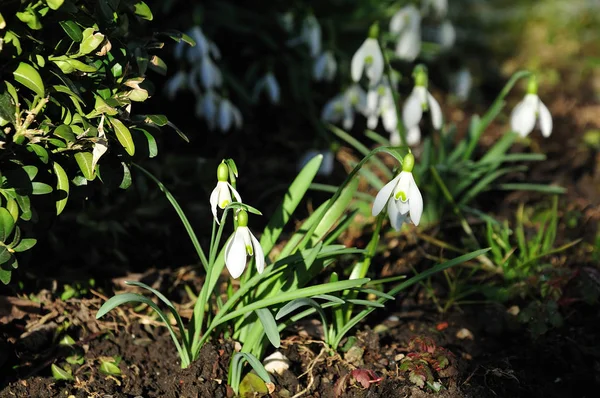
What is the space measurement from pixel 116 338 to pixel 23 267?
0.35 m

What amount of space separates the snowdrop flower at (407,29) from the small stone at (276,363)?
1729 mm

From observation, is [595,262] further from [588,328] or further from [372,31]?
[372,31]

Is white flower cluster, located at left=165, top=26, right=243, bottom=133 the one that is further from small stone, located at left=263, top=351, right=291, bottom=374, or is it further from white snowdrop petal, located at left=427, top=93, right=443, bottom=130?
small stone, located at left=263, top=351, right=291, bottom=374

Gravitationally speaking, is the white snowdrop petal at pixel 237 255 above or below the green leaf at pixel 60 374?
above

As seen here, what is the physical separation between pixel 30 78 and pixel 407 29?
1996 mm

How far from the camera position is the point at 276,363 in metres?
2.07

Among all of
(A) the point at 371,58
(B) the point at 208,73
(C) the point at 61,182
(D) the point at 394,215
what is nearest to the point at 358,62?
(A) the point at 371,58

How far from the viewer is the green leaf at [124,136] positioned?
5.77ft

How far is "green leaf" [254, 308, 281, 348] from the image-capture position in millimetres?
1729

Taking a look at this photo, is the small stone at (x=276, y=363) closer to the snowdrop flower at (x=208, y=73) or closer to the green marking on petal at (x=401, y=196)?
the green marking on petal at (x=401, y=196)

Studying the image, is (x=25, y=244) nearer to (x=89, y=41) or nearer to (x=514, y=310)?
(x=89, y=41)

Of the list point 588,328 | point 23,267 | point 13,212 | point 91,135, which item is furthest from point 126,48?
point 588,328

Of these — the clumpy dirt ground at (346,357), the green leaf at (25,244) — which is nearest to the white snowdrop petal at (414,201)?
the clumpy dirt ground at (346,357)

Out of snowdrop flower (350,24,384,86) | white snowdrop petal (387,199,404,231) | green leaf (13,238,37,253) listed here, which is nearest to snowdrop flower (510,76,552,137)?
snowdrop flower (350,24,384,86)
